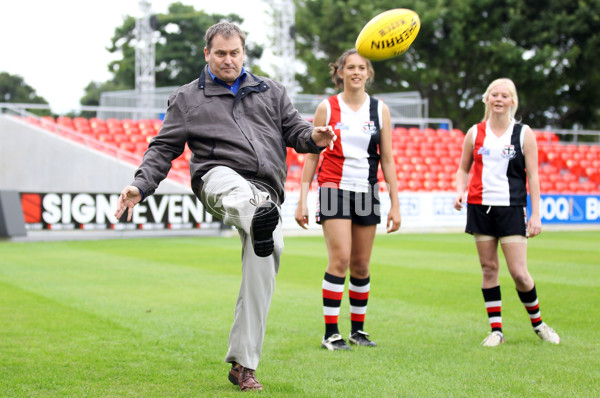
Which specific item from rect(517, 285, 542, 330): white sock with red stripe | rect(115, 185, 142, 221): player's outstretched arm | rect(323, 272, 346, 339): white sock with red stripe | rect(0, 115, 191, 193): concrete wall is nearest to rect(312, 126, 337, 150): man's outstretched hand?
rect(115, 185, 142, 221): player's outstretched arm

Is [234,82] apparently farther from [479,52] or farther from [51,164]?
[479,52]

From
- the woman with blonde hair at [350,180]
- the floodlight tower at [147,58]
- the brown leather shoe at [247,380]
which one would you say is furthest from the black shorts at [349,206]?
the floodlight tower at [147,58]

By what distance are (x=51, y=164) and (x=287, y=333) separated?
57.2ft

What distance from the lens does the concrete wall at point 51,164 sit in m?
20.7

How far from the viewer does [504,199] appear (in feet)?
18.8

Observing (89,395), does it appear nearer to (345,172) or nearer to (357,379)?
(357,379)

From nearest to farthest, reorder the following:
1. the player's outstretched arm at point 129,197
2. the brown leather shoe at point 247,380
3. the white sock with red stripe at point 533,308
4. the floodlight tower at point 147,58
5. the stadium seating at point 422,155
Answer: the player's outstretched arm at point 129,197 < the brown leather shoe at point 247,380 < the white sock with red stripe at point 533,308 < the stadium seating at point 422,155 < the floodlight tower at point 147,58

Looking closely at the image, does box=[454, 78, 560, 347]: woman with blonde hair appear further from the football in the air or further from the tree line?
the tree line

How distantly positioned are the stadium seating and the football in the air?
50.0 ft

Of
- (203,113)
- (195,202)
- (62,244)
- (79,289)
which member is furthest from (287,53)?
(203,113)

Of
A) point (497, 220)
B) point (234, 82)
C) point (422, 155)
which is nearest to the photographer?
point (234, 82)

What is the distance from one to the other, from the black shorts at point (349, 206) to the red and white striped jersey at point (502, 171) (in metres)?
0.87

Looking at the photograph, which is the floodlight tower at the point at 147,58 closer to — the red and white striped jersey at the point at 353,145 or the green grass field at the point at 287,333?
the green grass field at the point at 287,333

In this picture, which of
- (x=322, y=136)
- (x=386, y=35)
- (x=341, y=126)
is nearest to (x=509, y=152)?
(x=341, y=126)
